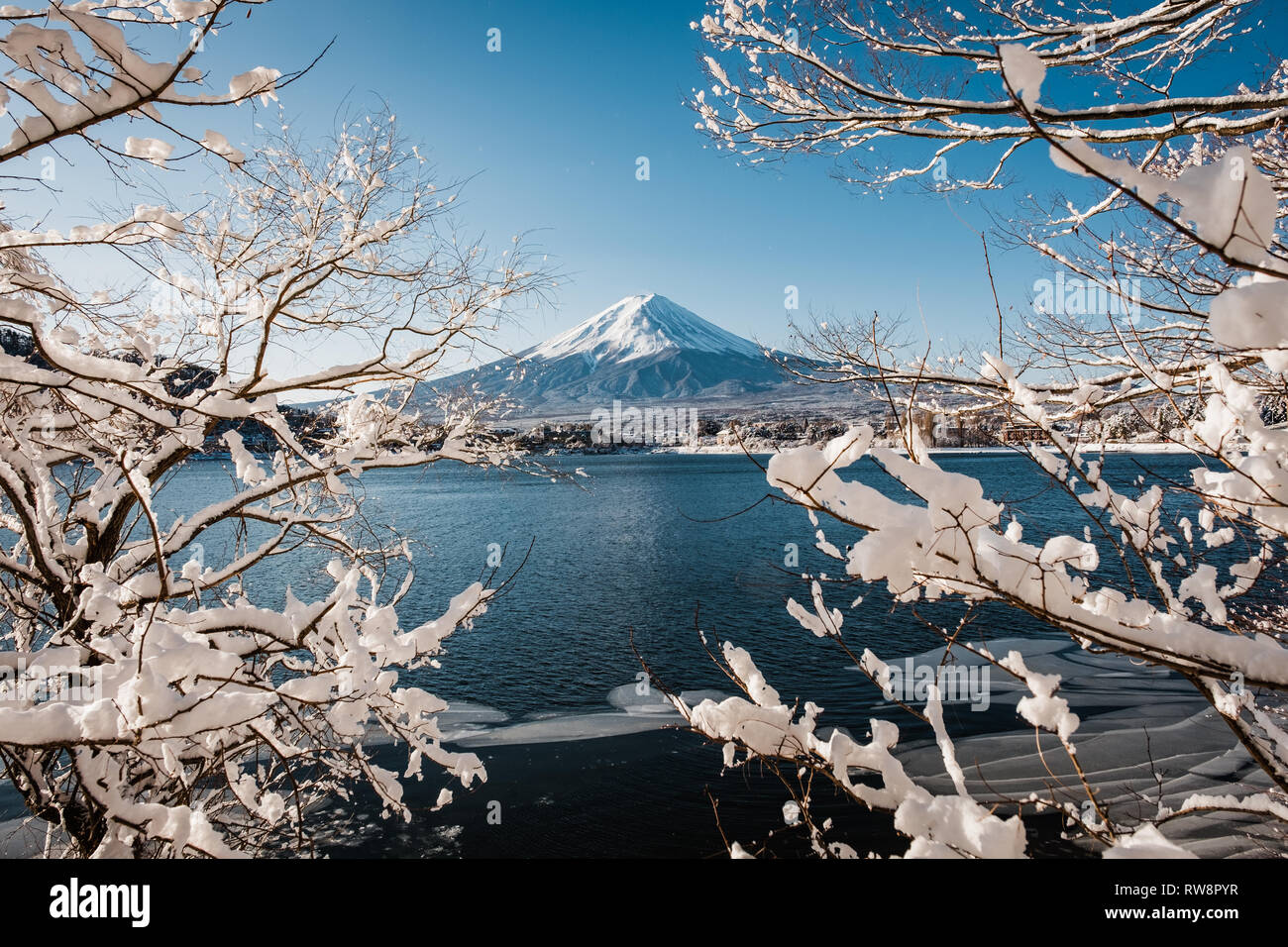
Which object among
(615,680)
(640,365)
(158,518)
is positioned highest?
(640,365)

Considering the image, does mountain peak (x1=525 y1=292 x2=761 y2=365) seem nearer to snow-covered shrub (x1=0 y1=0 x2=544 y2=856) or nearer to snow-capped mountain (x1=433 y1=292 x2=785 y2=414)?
snow-capped mountain (x1=433 y1=292 x2=785 y2=414)

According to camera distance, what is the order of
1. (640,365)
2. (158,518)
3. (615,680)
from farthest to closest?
(640,365) < (615,680) < (158,518)

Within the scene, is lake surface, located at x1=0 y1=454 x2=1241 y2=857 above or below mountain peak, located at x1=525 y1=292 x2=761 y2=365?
below

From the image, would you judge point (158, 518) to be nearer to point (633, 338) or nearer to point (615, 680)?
point (615, 680)

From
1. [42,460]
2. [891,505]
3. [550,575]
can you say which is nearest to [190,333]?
[42,460]

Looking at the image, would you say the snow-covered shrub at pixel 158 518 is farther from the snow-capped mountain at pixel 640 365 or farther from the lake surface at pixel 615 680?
the snow-capped mountain at pixel 640 365

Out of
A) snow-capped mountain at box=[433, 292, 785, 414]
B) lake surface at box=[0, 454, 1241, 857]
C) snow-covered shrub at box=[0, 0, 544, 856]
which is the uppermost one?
snow-capped mountain at box=[433, 292, 785, 414]

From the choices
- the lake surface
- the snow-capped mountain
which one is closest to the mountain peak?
the snow-capped mountain

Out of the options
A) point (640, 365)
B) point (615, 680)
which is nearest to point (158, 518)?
point (615, 680)

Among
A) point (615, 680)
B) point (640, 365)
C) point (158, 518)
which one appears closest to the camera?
point (158, 518)
